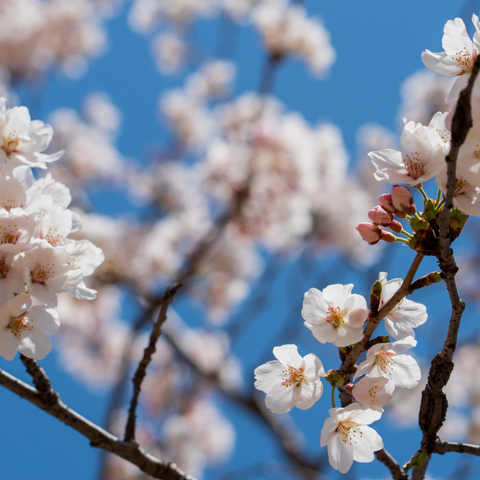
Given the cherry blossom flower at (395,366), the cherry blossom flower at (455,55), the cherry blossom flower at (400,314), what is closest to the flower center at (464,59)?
the cherry blossom flower at (455,55)

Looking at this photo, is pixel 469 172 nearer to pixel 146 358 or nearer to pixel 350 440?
pixel 350 440

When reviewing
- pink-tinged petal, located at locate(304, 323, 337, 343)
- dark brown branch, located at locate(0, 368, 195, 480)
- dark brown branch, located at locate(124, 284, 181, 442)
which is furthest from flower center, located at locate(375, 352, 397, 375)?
dark brown branch, located at locate(0, 368, 195, 480)

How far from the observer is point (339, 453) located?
80cm

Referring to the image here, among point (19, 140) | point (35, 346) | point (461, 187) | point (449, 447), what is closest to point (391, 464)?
point (449, 447)

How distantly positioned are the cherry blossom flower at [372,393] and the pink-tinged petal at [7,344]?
0.64m

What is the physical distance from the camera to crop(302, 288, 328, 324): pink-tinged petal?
31.5 inches

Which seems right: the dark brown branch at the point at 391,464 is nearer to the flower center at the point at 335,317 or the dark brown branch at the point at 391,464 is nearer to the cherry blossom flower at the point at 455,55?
the flower center at the point at 335,317

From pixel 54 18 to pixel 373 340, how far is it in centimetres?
930

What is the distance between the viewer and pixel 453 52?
804mm

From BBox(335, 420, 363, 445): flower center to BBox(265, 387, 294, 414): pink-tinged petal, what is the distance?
0.32 feet

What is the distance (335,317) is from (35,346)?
57 cm

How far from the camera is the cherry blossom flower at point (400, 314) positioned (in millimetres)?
814

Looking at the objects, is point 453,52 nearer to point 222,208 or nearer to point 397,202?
point 397,202

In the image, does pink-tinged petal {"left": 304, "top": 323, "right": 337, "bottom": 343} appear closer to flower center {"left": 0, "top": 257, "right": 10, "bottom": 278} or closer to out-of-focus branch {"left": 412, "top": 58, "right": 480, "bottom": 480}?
out-of-focus branch {"left": 412, "top": 58, "right": 480, "bottom": 480}
